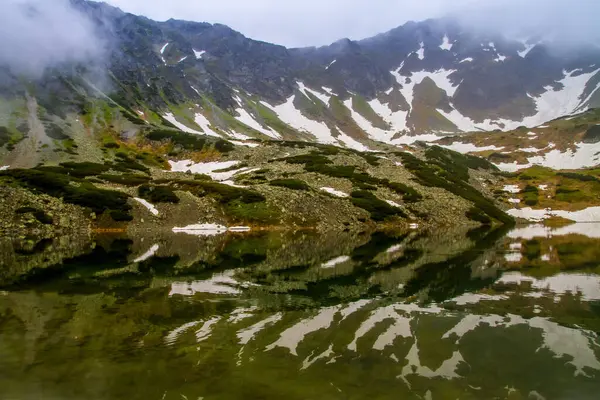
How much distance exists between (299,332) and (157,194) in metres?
68.1

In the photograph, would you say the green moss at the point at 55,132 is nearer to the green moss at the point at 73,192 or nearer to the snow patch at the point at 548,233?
the green moss at the point at 73,192

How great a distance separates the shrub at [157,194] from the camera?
78.3 meters

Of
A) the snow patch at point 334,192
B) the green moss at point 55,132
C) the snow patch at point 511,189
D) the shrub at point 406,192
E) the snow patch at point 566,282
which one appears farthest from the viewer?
the snow patch at point 511,189

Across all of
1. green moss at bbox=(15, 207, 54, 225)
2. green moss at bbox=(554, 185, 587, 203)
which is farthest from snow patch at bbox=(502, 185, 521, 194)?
green moss at bbox=(15, 207, 54, 225)

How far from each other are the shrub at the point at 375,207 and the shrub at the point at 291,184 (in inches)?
376

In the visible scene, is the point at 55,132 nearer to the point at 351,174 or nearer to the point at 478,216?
the point at 351,174

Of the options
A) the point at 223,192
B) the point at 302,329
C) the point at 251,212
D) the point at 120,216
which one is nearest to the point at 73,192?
the point at 120,216

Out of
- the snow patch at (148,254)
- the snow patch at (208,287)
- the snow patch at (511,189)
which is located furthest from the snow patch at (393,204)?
the snow patch at (208,287)

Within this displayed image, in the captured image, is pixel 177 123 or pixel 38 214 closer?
pixel 38 214

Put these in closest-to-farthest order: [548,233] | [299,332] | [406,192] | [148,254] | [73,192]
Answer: [299,332] < [148,254] < [73,192] < [548,233] < [406,192]

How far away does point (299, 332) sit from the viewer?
15664 mm

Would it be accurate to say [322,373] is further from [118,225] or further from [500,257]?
[118,225]

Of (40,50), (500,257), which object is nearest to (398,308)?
(500,257)

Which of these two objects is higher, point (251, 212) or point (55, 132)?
point (55, 132)
